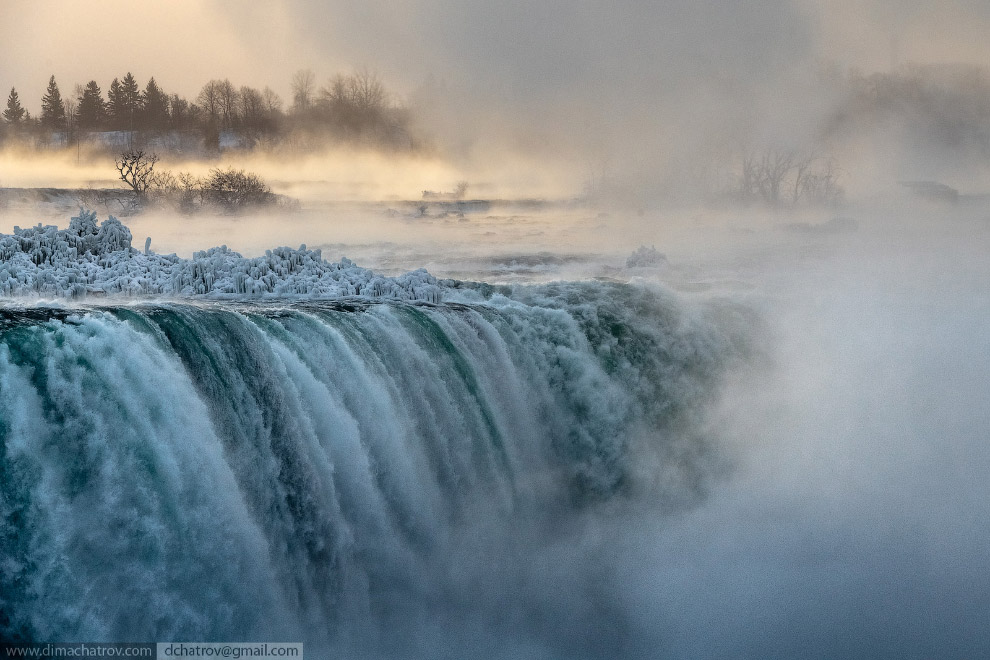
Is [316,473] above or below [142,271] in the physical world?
below

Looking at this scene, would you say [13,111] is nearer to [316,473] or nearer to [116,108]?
[116,108]

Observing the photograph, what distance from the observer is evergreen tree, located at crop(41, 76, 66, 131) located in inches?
1493

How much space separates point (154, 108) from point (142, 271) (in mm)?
26620

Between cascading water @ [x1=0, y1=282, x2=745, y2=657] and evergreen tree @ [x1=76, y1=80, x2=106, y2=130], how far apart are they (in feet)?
92.0

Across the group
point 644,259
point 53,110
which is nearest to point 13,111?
point 53,110

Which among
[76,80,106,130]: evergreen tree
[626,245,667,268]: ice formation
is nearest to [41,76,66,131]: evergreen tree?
[76,80,106,130]: evergreen tree

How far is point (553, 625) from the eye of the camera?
1145 cm

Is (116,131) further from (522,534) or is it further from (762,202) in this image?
(522,534)

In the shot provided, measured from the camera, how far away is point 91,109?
38469 mm

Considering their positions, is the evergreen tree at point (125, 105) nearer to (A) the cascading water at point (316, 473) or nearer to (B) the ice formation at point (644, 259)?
(B) the ice formation at point (644, 259)

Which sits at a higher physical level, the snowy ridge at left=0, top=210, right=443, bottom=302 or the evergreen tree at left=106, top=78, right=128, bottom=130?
the evergreen tree at left=106, top=78, right=128, bottom=130

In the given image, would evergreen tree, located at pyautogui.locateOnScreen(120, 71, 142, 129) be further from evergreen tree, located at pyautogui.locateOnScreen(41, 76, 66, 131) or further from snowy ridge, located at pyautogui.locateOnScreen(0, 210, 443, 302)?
snowy ridge, located at pyautogui.locateOnScreen(0, 210, 443, 302)

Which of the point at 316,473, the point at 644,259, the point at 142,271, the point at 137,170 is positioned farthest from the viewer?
the point at 137,170

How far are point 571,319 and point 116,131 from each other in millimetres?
27734
